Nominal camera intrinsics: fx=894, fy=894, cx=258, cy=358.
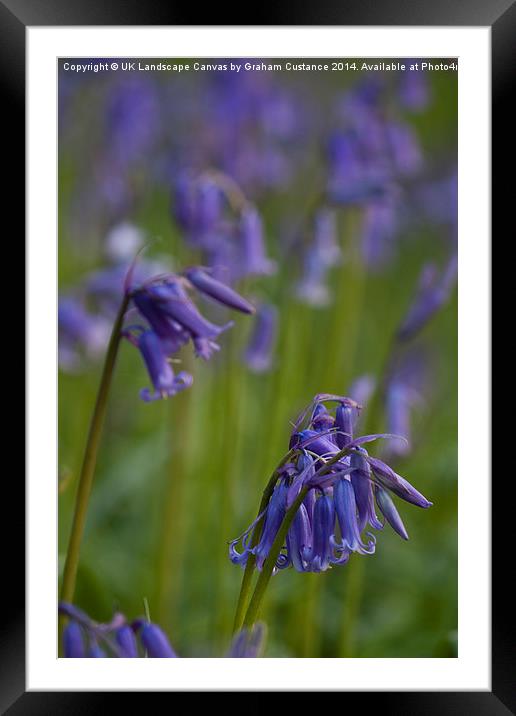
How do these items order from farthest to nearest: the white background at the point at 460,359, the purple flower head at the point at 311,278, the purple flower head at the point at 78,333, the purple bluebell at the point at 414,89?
the purple flower head at the point at 311,278, the purple flower head at the point at 78,333, the purple bluebell at the point at 414,89, the white background at the point at 460,359

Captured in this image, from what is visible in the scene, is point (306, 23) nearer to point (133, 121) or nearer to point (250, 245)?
point (250, 245)

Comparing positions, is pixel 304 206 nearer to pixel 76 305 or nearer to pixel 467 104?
pixel 76 305

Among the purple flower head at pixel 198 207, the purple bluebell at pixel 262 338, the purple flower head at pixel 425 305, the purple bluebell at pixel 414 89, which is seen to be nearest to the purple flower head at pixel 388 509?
the purple flower head at pixel 425 305

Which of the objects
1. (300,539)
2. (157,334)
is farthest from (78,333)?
(300,539)

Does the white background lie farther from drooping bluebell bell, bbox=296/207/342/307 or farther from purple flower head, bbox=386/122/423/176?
purple flower head, bbox=386/122/423/176

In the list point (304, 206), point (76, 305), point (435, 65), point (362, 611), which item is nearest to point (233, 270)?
A: point (76, 305)

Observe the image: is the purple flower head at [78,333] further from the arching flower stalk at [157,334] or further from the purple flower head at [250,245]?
the arching flower stalk at [157,334]
